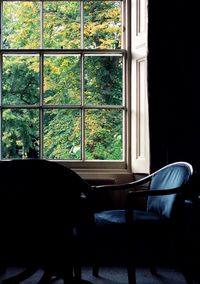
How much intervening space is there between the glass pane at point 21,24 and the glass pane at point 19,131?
1.96ft

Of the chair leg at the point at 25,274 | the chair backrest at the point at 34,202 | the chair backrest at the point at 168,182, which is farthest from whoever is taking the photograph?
the chair backrest at the point at 168,182

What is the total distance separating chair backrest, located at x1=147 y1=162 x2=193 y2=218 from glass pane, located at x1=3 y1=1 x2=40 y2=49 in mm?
1654

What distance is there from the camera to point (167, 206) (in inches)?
118

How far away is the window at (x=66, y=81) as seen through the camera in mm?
4008

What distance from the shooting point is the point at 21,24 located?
4.04m

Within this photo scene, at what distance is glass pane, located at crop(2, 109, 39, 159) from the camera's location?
401 cm

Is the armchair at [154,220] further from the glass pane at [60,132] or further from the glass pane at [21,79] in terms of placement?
the glass pane at [21,79]

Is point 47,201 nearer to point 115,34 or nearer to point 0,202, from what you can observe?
point 0,202

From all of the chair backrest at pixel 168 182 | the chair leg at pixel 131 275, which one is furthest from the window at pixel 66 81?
the chair leg at pixel 131 275

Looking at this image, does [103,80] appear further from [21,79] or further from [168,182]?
[168,182]

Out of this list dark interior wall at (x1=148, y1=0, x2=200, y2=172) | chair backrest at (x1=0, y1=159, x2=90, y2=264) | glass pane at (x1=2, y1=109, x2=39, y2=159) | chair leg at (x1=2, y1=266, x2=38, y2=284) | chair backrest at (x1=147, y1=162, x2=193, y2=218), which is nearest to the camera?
chair backrest at (x1=0, y1=159, x2=90, y2=264)

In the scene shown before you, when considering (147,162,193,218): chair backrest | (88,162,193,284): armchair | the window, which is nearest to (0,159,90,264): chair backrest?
(88,162,193,284): armchair

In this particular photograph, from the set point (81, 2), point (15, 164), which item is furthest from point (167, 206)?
point (81, 2)

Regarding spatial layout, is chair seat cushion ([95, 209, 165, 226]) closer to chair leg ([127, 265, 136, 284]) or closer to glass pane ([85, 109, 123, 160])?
chair leg ([127, 265, 136, 284])
